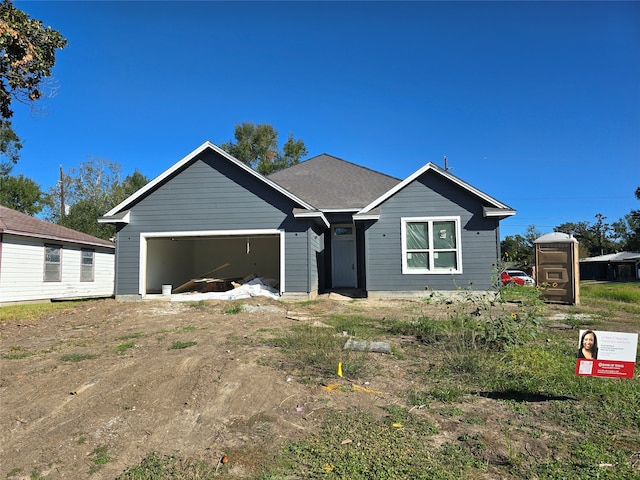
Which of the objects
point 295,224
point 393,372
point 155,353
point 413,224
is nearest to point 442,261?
point 413,224

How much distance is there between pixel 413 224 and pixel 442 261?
151cm

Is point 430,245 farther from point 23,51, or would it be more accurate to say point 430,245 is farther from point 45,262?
point 45,262

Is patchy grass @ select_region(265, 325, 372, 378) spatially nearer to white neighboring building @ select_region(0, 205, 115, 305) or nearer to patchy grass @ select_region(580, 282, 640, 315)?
patchy grass @ select_region(580, 282, 640, 315)

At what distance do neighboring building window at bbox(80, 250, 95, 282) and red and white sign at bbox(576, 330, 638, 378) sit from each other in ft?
66.8

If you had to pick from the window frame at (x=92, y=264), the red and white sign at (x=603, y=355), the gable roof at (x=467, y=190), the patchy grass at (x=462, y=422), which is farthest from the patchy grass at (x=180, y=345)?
the window frame at (x=92, y=264)

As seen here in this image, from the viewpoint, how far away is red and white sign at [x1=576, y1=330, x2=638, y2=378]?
3.45m

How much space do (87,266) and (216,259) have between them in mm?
6161

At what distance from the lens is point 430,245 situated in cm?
1263

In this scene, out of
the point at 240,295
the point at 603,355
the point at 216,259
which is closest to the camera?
the point at 603,355

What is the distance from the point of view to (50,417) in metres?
3.48

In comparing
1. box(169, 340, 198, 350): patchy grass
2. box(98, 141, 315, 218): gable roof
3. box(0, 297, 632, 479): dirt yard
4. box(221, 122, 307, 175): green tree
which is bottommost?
box(0, 297, 632, 479): dirt yard

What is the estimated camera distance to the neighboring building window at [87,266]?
18.7m

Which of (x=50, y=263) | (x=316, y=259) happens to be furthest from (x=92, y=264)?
(x=316, y=259)

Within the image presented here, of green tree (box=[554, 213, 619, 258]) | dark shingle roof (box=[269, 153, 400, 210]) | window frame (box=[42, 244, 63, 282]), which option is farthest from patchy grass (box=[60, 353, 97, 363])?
green tree (box=[554, 213, 619, 258])
